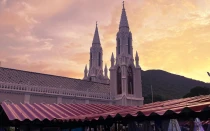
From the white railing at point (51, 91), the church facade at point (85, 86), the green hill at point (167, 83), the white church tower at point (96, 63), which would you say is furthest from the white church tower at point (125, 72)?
the green hill at point (167, 83)

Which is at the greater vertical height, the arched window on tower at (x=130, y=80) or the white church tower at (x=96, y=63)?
the white church tower at (x=96, y=63)

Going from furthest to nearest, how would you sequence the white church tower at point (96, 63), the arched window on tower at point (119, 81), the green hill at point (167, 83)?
1. the green hill at point (167, 83)
2. the white church tower at point (96, 63)
3. the arched window on tower at point (119, 81)

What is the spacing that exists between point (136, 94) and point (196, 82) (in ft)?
199

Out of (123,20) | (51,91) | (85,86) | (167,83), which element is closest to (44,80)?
(51,91)

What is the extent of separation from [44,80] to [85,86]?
823cm

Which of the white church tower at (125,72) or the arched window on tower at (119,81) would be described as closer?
the white church tower at (125,72)

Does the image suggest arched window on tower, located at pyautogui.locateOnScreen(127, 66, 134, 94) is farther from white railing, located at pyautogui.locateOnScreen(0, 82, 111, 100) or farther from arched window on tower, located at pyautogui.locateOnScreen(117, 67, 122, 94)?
white railing, located at pyautogui.locateOnScreen(0, 82, 111, 100)

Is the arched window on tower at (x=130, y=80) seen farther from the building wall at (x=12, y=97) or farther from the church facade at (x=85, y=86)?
the building wall at (x=12, y=97)

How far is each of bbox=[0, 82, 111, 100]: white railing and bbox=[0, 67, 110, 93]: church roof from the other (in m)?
0.76

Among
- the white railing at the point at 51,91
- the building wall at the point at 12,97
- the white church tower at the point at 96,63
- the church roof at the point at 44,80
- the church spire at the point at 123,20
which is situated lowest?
the building wall at the point at 12,97

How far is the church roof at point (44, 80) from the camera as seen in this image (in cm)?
3439

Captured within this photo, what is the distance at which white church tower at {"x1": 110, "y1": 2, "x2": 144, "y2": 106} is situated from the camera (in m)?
45.2

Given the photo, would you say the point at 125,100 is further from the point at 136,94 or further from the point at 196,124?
the point at 196,124

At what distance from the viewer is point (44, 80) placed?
3859 cm
